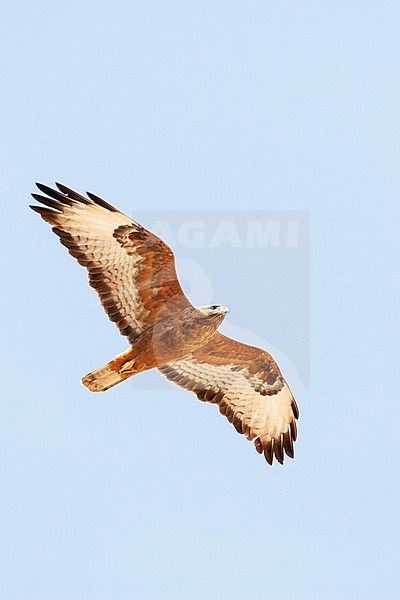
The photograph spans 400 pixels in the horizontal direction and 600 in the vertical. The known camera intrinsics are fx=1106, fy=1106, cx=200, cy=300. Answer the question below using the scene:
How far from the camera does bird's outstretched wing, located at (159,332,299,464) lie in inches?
668

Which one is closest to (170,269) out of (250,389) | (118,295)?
(118,295)

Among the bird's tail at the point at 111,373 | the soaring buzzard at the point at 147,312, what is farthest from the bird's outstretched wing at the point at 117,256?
the bird's tail at the point at 111,373

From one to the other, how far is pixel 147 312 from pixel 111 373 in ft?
3.29

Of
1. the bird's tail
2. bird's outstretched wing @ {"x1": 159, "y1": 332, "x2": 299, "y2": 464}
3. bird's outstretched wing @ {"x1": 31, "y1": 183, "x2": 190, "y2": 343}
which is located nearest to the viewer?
bird's outstretched wing @ {"x1": 31, "y1": 183, "x2": 190, "y2": 343}

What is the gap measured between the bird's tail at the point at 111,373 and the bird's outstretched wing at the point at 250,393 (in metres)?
1.43

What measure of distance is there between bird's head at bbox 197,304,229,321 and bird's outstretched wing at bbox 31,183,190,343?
265 millimetres

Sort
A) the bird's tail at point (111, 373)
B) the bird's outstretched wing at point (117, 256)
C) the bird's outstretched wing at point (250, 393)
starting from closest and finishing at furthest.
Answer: the bird's outstretched wing at point (117, 256), the bird's tail at point (111, 373), the bird's outstretched wing at point (250, 393)

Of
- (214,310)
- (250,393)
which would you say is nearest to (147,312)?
(214,310)

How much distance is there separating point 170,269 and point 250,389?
2979 mm

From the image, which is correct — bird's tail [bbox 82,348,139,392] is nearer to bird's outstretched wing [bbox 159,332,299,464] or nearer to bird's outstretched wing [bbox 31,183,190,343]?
bird's outstretched wing [bbox 31,183,190,343]

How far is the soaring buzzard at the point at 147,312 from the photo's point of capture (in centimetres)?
1505

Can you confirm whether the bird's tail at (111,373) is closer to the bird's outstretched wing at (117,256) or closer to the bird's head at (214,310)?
the bird's outstretched wing at (117,256)

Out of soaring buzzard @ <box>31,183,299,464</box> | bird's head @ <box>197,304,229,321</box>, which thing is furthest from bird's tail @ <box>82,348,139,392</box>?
bird's head @ <box>197,304,229,321</box>

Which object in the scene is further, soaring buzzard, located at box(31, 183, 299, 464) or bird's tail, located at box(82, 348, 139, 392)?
bird's tail, located at box(82, 348, 139, 392)
